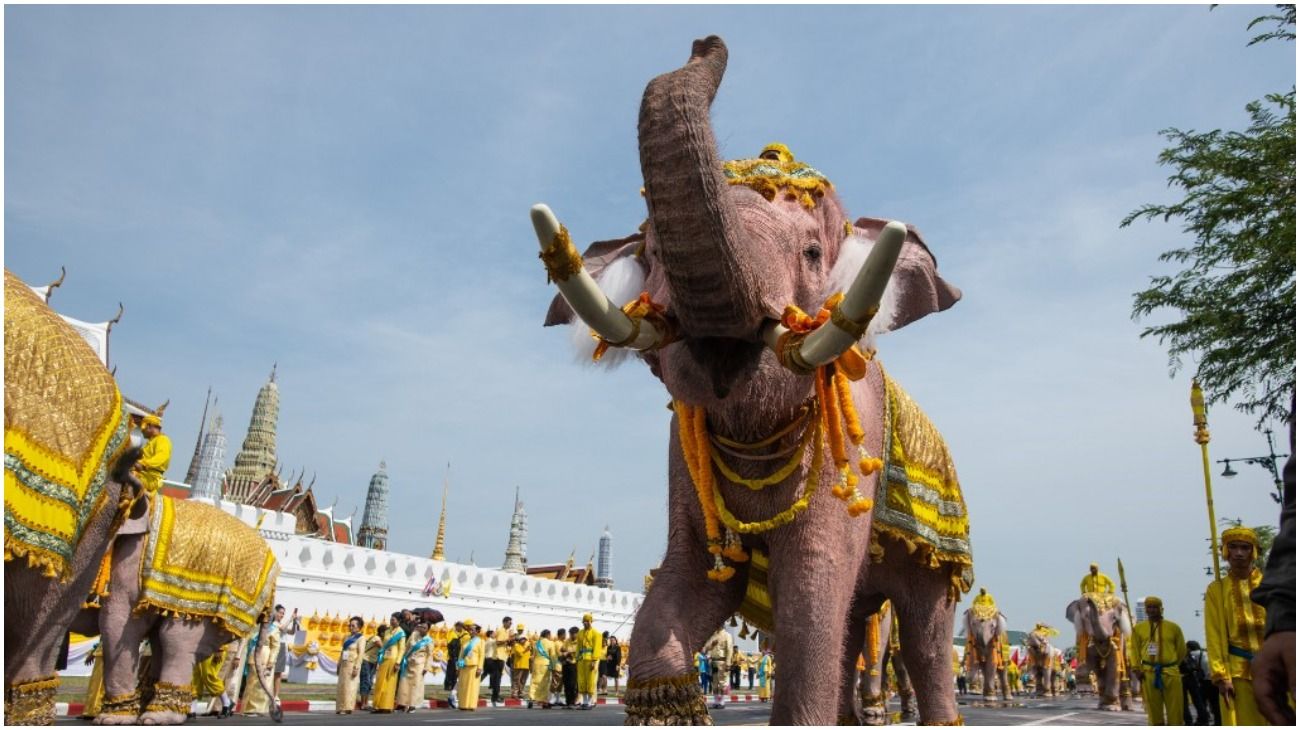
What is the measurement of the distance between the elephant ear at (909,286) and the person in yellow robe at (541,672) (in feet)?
51.4

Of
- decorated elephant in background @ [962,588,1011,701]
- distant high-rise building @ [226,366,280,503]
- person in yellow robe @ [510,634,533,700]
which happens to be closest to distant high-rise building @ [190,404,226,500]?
distant high-rise building @ [226,366,280,503]

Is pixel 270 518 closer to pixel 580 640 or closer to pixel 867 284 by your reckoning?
pixel 580 640

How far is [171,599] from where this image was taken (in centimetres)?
789

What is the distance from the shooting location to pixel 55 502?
3.67 meters

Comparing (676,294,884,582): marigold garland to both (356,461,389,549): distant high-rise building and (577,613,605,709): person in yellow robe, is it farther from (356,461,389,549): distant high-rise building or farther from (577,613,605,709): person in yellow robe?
(356,461,389,549): distant high-rise building

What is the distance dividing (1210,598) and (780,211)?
5.41 metres

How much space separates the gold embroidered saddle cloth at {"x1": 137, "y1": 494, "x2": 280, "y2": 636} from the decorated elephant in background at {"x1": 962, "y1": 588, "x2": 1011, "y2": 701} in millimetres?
12843

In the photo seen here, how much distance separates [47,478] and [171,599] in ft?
15.8

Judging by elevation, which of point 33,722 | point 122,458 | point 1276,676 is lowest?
point 33,722

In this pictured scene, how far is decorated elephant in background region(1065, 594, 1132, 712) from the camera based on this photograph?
573 inches

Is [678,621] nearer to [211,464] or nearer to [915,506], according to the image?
[915,506]

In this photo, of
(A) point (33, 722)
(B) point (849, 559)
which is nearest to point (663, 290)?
(B) point (849, 559)

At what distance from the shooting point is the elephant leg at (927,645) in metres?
4.67

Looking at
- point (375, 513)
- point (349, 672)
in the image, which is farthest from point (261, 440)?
point (349, 672)
